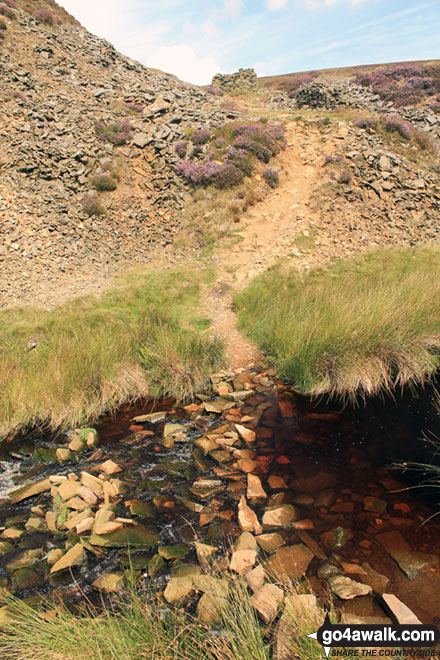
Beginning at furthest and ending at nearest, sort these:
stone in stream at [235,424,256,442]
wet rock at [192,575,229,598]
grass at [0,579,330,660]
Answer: stone in stream at [235,424,256,442], wet rock at [192,575,229,598], grass at [0,579,330,660]

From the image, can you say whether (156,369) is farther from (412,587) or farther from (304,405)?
(412,587)

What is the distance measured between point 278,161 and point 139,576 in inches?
765

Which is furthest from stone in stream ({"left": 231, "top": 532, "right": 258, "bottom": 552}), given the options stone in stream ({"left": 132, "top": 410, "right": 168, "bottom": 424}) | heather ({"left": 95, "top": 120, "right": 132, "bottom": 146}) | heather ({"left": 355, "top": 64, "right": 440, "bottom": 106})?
heather ({"left": 355, "top": 64, "right": 440, "bottom": 106})

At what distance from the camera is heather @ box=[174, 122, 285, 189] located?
58.8ft

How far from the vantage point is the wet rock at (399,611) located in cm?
344

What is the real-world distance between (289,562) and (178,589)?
1.28 metres

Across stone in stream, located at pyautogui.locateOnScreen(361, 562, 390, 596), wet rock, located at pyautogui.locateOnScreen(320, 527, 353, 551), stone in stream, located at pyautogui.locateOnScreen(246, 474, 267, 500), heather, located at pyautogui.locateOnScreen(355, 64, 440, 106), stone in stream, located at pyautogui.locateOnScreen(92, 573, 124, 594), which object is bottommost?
wet rock, located at pyautogui.locateOnScreen(320, 527, 353, 551)

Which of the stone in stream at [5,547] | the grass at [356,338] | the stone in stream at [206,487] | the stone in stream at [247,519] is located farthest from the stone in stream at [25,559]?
the grass at [356,338]

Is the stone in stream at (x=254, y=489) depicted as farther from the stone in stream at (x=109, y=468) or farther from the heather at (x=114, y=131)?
the heather at (x=114, y=131)

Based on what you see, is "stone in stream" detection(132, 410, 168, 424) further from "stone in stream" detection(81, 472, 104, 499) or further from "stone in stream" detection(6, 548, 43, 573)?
"stone in stream" detection(6, 548, 43, 573)

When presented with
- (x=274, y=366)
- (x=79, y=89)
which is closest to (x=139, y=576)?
(x=274, y=366)

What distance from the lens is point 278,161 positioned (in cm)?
1927

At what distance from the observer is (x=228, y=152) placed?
18891mm

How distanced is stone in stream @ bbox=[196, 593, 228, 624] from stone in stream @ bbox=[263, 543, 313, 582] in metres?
0.70
